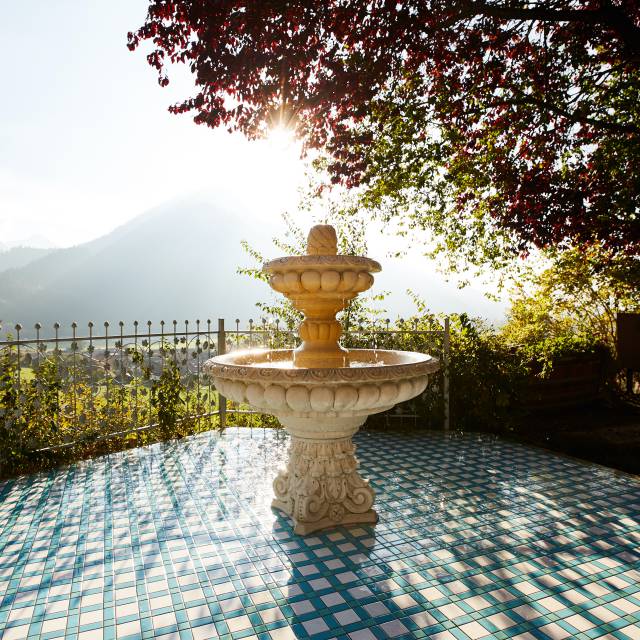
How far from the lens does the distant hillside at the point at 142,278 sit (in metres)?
63.1

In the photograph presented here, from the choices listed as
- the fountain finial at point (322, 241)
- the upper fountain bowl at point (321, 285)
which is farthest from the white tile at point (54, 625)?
the fountain finial at point (322, 241)

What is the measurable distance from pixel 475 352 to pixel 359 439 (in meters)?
2.12

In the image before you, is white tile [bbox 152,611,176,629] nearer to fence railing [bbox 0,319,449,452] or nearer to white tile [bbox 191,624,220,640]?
white tile [bbox 191,624,220,640]

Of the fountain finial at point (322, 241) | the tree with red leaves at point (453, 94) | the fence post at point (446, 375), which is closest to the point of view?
the fountain finial at point (322, 241)

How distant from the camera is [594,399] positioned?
8406mm

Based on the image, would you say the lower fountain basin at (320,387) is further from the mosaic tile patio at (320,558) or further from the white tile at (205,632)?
the white tile at (205,632)

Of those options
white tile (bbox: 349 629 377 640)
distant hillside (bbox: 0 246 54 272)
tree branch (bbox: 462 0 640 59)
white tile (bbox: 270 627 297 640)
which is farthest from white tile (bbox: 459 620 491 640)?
distant hillside (bbox: 0 246 54 272)

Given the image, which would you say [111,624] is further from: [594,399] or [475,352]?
[594,399]

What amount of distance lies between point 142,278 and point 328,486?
88305 millimetres

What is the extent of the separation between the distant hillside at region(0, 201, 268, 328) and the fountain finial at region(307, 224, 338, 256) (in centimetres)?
5285

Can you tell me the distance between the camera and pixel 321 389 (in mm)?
2928

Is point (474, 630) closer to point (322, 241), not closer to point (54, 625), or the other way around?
point (54, 625)

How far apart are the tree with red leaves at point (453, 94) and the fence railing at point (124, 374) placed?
230cm

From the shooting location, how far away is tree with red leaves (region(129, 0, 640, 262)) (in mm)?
4770
